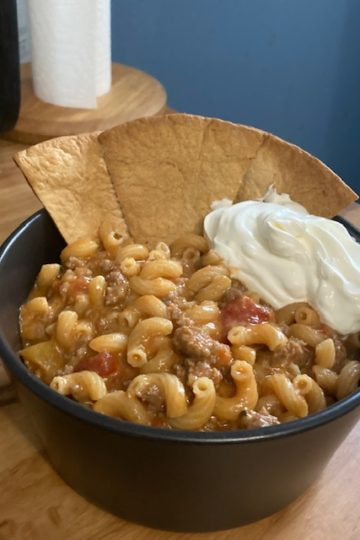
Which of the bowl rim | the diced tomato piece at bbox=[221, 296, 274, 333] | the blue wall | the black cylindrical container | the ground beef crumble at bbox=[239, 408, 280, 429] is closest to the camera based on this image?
the bowl rim

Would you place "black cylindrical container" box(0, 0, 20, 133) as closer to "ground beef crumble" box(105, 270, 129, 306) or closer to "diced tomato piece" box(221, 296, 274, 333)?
"ground beef crumble" box(105, 270, 129, 306)

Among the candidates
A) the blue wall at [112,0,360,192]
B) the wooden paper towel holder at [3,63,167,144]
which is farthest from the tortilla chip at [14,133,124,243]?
the blue wall at [112,0,360,192]

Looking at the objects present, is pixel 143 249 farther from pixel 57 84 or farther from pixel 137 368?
pixel 57 84

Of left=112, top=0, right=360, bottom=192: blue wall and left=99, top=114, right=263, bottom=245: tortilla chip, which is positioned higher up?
left=99, top=114, right=263, bottom=245: tortilla chip

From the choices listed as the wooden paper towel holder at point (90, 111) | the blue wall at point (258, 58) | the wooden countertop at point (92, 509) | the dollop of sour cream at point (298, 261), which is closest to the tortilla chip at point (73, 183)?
the dollop of sour cream at point (298, 261)

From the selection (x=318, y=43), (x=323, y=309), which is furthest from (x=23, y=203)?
(x=318, y=43)

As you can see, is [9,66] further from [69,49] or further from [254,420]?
[254,420]

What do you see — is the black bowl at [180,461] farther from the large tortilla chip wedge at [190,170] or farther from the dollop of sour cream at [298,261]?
the large tortilla chip wedge at [190,170]

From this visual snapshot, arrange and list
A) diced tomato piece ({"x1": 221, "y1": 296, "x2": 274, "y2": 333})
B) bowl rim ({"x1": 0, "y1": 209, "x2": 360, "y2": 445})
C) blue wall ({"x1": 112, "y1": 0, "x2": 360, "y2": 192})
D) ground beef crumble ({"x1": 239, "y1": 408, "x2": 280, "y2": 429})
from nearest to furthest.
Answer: bowl rim ({"x1": 0, "y1": 209, "x2": 360, "y2": 445})
ground beef crumble ({"x1": 239, "y1": 408, "x2": 280, "y2": 429})
diced tomato piece ({"x1": 221, "y1": 296, "x2": 274, "y2": 333})
blue wall ({"x1": 112, "y1": 0, "x2": 360, "y2": 192})
